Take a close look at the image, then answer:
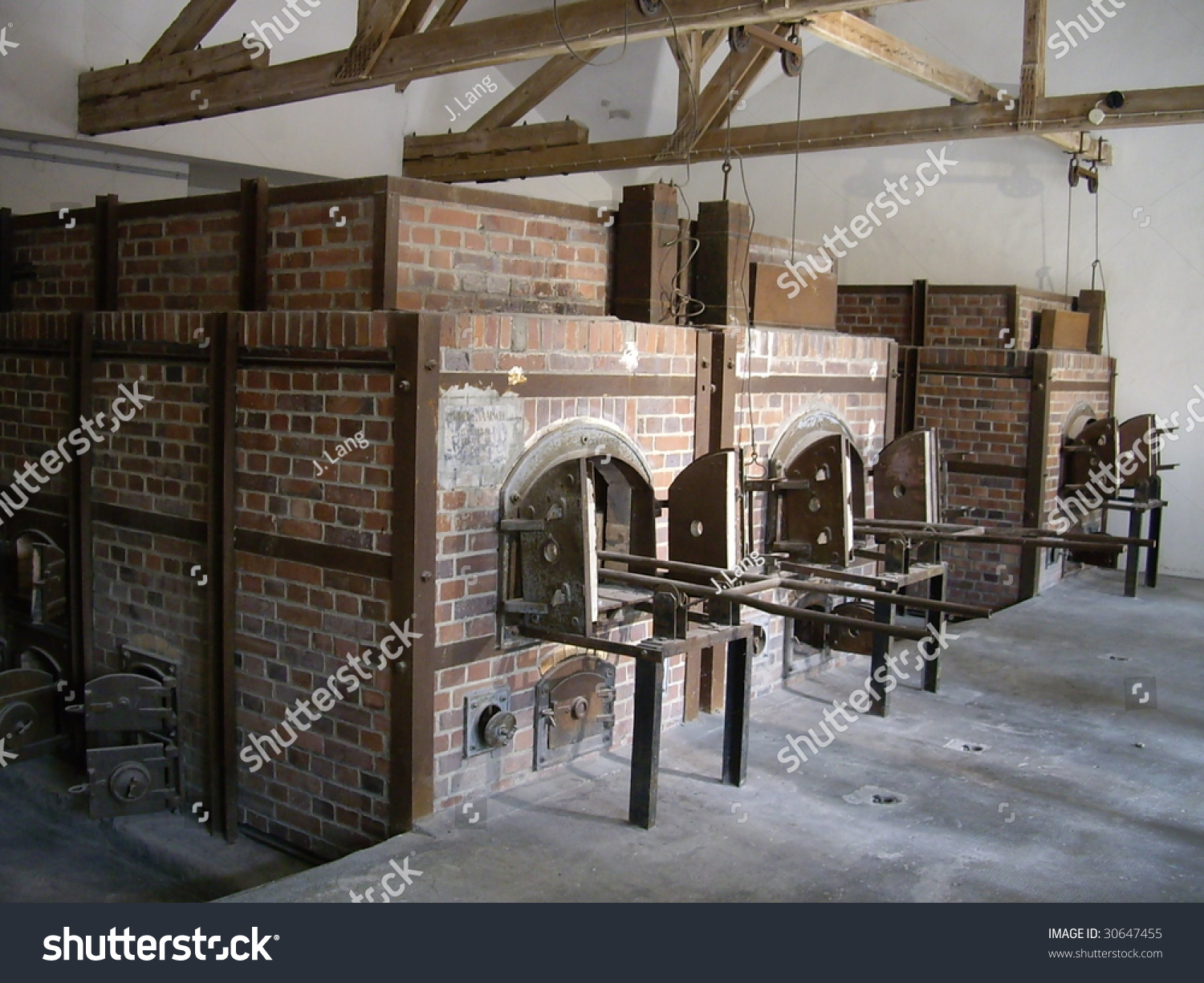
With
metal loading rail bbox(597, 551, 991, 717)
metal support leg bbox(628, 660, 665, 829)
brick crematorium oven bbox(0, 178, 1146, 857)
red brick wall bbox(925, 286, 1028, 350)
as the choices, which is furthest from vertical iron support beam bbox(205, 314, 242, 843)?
red brick wall bbox(925, 286, 1028, 350)

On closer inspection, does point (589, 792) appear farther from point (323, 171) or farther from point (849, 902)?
point (323, 171)

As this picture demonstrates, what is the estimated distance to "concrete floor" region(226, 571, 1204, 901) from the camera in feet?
10.3

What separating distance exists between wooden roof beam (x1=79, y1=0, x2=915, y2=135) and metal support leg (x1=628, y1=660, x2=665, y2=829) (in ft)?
8.17

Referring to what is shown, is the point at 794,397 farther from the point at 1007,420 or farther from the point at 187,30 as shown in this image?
the point at 187,30

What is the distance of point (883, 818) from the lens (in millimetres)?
3668

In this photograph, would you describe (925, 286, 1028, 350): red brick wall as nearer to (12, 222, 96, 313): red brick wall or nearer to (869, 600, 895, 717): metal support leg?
(869, 600, 895, 717): metal support leg

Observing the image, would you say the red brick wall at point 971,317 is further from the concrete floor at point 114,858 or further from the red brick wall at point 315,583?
the concrete floor at point 114,858

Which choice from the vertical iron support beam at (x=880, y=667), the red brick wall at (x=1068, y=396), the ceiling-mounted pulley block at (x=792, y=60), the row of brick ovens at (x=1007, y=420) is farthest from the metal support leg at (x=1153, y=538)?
the ceiling-mounted pulley block at (x=792, y=60)

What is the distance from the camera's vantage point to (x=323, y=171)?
787 centimetres

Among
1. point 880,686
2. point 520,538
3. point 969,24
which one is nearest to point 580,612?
point 520,538
